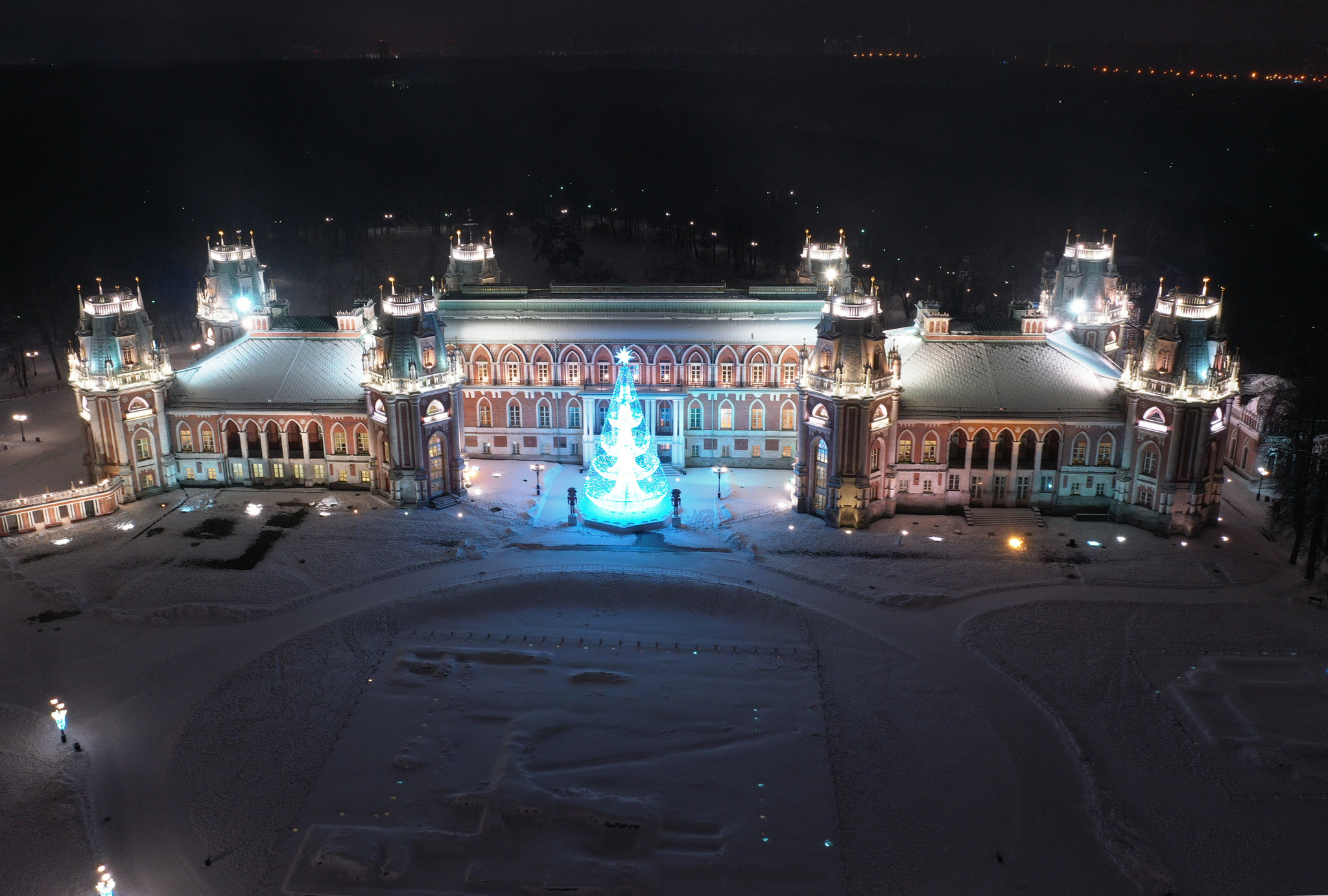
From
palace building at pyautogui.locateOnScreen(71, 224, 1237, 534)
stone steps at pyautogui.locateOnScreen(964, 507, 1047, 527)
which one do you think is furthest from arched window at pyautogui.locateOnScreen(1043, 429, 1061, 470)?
stone steps at pyautogui.locateOnScreen(964, 507, 1047, 527)

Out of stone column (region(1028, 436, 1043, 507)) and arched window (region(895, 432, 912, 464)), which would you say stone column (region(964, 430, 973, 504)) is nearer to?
arched window (region(895, 432, 912, 464))

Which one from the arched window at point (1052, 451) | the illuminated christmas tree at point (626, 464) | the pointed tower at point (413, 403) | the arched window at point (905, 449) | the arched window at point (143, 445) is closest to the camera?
the illuminated christmas tree at point (626, 464)

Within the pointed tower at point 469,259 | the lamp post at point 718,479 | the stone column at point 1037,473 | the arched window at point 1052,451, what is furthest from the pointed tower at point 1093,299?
the pointed tower at point 469,259

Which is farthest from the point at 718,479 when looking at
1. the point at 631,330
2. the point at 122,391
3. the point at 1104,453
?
the point at 122,391

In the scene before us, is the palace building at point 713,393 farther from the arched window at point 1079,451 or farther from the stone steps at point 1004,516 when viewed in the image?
the stone steps at point 1004,516

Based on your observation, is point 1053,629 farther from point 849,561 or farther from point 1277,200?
point 1277,200

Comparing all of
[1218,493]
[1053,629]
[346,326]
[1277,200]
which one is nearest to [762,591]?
[1053,629]
